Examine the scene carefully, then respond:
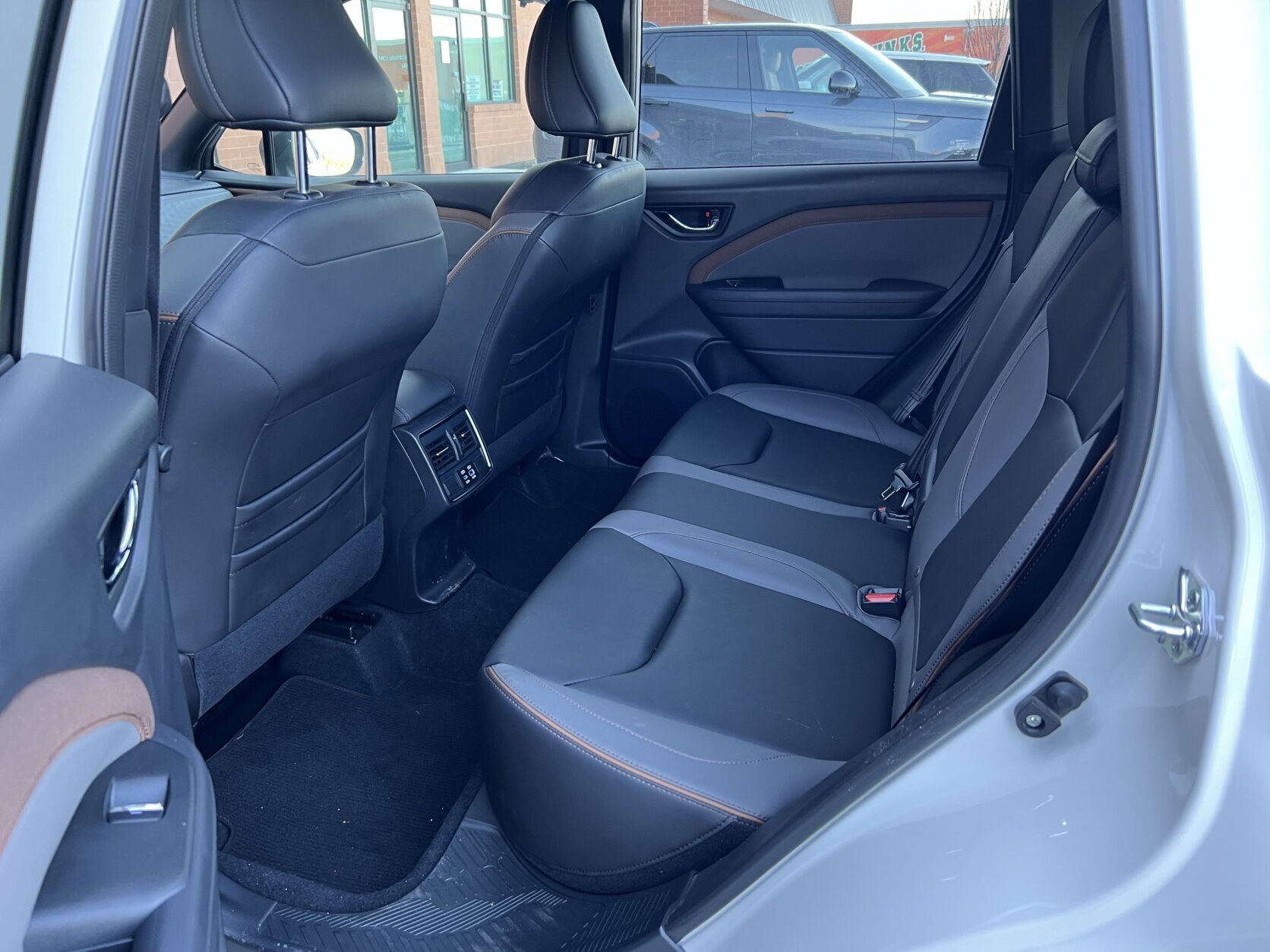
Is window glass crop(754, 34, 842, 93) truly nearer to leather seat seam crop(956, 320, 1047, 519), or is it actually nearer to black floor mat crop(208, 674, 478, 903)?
leather seat seam crop(956, 320, 1047, 519)

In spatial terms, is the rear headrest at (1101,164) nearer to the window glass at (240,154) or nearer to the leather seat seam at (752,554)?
the leather seat seam at (752,554)

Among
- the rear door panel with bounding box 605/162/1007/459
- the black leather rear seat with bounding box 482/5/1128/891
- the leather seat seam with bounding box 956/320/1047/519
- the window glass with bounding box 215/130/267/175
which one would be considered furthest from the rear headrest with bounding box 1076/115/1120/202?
the window glass with bounding box 215/130/267/175

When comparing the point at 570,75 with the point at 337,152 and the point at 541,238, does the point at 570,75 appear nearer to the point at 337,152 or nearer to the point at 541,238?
the point at 541,238

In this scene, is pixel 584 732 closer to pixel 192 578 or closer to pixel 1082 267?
pixel 192 578

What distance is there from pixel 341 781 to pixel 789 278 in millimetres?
1625

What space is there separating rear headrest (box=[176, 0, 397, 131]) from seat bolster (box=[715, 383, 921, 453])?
1.35m

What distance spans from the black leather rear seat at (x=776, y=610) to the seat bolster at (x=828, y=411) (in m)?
0.38

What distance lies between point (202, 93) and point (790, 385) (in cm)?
174

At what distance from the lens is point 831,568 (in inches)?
63.9

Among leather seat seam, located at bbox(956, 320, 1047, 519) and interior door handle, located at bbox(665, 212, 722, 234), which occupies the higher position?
interior door handle, located at bbox(665, 212, 722, 234)

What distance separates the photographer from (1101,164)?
4.38ft

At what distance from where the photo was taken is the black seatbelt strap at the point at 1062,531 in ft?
2.82

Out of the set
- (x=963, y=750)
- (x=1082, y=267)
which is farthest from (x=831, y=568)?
(x=963, y=750)

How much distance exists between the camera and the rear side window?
2686 mm
